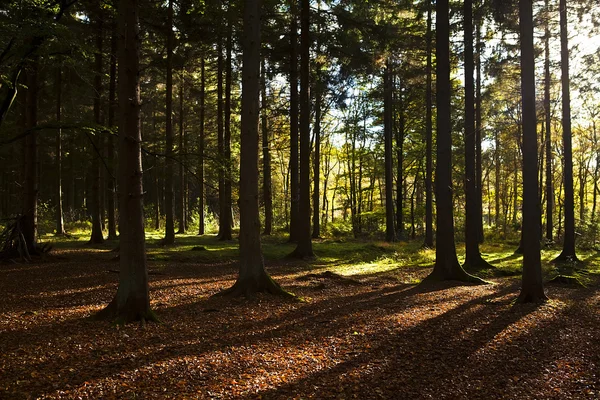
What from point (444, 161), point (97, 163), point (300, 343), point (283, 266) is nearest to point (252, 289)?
point (300, 343)

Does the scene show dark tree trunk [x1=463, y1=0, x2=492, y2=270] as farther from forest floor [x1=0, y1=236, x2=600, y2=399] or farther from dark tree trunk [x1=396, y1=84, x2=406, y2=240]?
dark tree trunk [x1=396, y1=84, x2=406, y2=240]

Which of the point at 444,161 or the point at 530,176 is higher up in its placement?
the point at 444,161

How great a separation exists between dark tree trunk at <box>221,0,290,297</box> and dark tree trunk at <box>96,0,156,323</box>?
246cm

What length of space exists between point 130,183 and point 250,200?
2720mm

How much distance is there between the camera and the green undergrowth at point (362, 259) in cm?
1330

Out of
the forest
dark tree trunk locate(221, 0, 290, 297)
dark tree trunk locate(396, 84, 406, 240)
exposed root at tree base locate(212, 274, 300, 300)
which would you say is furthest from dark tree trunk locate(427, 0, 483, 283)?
dark tree trunk locate(396, 84, 406, 240)

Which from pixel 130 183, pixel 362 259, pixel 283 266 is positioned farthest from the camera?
pixel 362 259

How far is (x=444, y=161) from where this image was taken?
11211mm

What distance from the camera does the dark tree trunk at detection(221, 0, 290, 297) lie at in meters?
8.45

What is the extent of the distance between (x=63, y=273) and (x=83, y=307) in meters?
3.90

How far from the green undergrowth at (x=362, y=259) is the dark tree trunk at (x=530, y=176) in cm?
384

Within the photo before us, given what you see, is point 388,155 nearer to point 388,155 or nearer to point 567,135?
point 388,155

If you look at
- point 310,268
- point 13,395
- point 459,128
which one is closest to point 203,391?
point 13,395

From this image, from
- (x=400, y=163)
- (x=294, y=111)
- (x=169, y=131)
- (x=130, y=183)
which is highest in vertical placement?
(x=294, y=111)
